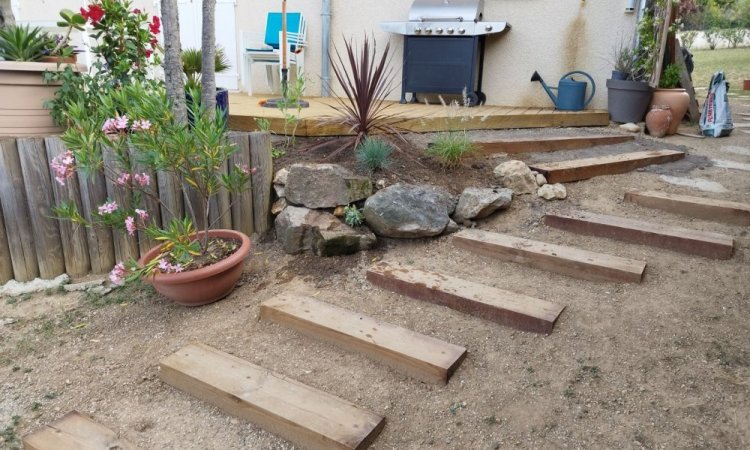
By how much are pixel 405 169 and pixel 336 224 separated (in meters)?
A: 0.66

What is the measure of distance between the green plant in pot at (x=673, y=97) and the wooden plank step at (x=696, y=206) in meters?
1.99

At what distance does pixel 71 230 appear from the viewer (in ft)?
9.53

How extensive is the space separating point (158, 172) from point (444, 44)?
3135 mm

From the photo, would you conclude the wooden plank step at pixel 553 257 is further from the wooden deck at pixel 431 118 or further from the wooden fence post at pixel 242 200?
the wooden deck at pixel 431 118

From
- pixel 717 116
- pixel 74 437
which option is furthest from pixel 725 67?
pixel 74 437

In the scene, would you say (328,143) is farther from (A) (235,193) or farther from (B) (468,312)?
(B) (468,312)

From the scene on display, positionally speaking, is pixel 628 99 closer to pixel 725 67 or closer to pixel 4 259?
pixel 4 259

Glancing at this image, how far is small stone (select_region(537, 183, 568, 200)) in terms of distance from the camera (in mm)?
3254

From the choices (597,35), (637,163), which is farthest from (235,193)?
(597,35)

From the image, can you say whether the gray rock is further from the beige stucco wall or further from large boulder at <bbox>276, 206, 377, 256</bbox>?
the beige stucco wall

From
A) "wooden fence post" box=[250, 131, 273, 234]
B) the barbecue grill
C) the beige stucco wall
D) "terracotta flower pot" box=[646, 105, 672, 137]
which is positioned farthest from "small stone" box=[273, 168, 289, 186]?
"terracotta flower pot" box=[646, 105, 672, 137]

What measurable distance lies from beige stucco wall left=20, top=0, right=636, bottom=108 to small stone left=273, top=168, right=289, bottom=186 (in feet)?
9.05

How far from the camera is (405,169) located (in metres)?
3.36

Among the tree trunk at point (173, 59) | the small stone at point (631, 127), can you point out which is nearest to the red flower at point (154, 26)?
the tree trunk at point (173, 59)
